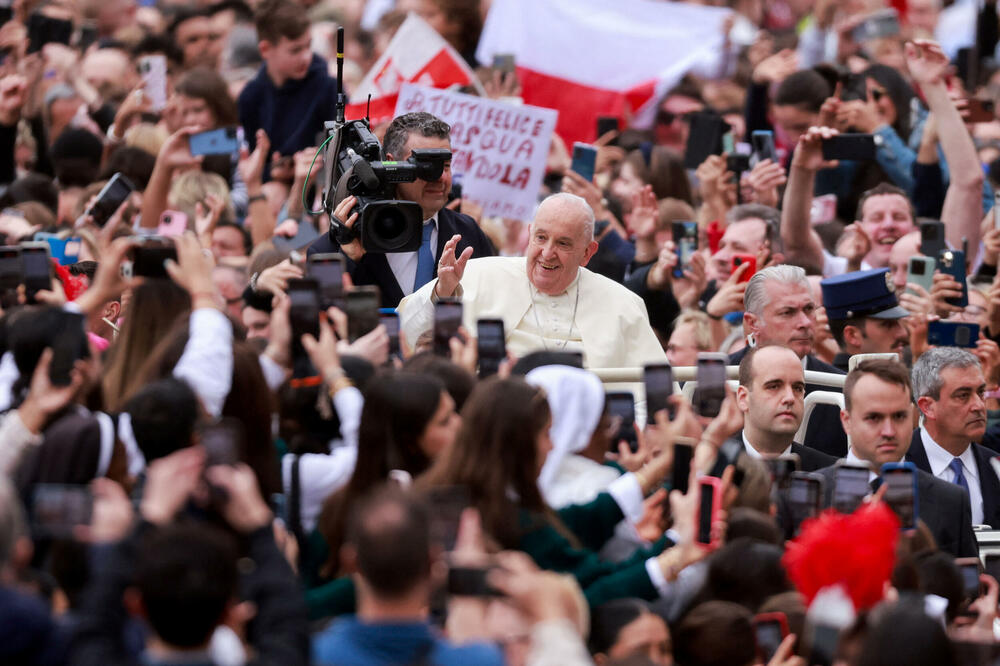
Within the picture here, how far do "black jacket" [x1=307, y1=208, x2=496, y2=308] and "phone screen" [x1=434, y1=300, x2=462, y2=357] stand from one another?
1.42 meters

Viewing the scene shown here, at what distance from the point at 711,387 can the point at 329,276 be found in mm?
1244

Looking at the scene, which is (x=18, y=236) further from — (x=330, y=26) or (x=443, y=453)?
(x=330, y=26)

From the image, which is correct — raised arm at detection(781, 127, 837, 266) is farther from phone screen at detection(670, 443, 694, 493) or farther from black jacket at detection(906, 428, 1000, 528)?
phone screen at detection(670, 443, 694, 493)

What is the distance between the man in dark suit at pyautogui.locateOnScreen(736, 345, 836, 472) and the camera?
683 cm

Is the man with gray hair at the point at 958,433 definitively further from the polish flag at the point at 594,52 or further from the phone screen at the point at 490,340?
the polish flag at the point at 594,52

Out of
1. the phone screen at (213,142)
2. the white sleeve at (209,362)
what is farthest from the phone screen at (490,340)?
the phone screen at (213,142)

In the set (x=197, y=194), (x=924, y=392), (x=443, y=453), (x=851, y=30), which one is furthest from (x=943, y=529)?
(x=851, y=30)

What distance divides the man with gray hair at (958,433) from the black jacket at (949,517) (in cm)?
77

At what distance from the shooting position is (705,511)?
498 cm

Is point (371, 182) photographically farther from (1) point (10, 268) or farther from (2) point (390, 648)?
(2) point (390, 648)

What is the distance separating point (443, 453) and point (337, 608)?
0.51 m

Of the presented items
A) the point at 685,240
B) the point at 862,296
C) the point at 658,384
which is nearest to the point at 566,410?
the point at 658,384

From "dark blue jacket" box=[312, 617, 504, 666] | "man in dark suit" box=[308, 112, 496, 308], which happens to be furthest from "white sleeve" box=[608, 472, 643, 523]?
"man in dark suit" box=[308, 112, 496, 308]

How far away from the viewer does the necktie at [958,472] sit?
7.27 meters
